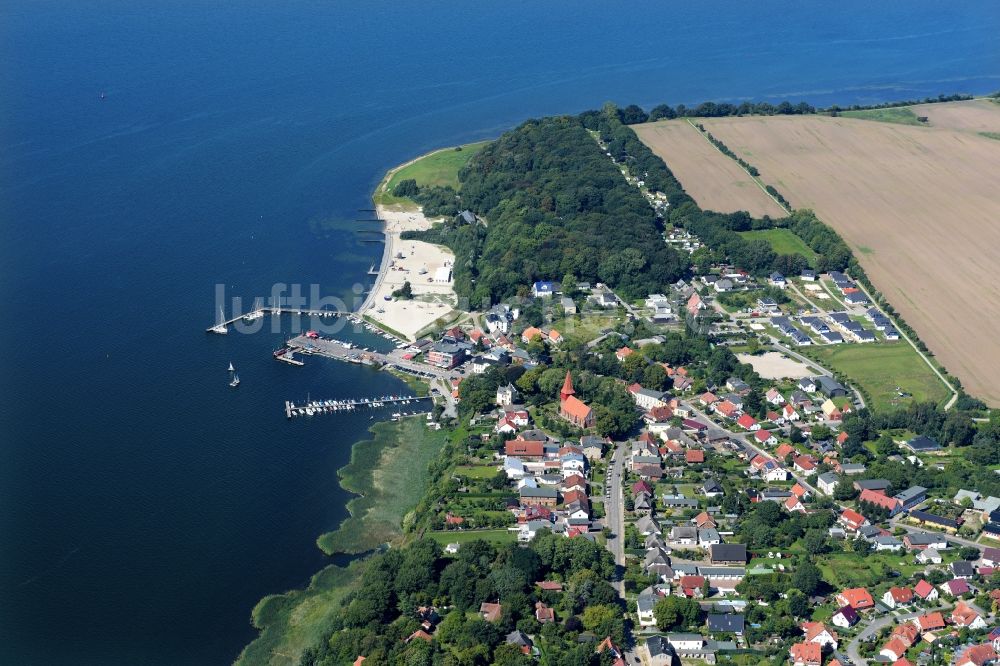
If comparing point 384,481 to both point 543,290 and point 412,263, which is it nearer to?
point 543,290

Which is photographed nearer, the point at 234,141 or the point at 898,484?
the point at 898,484

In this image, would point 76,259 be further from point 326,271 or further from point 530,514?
point 530,514

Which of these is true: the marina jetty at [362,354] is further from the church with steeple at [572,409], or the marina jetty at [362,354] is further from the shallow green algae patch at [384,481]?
the church with steeple at [572,409]

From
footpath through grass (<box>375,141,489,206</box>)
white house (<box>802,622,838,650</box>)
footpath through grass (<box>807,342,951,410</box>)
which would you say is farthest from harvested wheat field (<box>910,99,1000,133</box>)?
white house (<box>802,622,838,650</box>)

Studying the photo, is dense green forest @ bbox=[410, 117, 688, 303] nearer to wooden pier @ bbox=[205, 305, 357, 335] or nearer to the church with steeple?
wooden pier @ bbox=[205, 305, 357, 335]

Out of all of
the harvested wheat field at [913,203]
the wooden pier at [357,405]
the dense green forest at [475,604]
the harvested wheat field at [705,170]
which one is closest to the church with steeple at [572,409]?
the wooden pier at [357,405]

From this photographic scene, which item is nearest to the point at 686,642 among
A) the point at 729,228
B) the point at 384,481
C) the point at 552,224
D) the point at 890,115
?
the point at 384,481

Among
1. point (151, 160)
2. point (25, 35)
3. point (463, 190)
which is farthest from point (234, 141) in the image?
point (25, 35)
